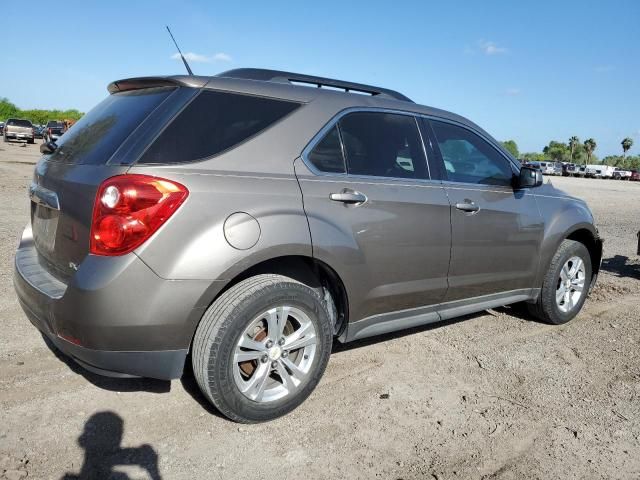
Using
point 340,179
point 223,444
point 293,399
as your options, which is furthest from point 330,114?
point 223,444

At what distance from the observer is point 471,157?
396 cm

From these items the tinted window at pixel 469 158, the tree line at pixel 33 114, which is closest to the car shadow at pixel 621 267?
the tinted window at pixel 469 158

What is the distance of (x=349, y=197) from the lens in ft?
9.83

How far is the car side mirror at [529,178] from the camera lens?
402cm

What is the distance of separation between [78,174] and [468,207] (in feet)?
8.28

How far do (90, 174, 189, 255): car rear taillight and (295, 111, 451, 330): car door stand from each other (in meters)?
0.80

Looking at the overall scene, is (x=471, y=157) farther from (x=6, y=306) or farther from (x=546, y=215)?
(x=6, y=306)

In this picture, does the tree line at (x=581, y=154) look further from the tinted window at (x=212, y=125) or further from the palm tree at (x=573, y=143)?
the tinted window at (x=212, y=125)

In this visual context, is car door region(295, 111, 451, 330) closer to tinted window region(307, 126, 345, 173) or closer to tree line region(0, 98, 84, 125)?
tinted window region(307, 126, 345, 173)

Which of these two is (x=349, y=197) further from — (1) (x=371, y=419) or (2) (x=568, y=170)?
(2) (x=568, y=170)

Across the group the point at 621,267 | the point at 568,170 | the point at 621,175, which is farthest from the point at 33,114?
the point at 621,267

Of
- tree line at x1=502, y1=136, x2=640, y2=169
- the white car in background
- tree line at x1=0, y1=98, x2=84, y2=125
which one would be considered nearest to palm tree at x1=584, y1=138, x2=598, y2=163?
tree line at x1=502, y1=136, x2=640, y2=169

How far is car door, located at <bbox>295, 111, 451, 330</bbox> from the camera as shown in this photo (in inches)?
115

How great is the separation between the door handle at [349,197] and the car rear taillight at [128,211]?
93 centimetres
